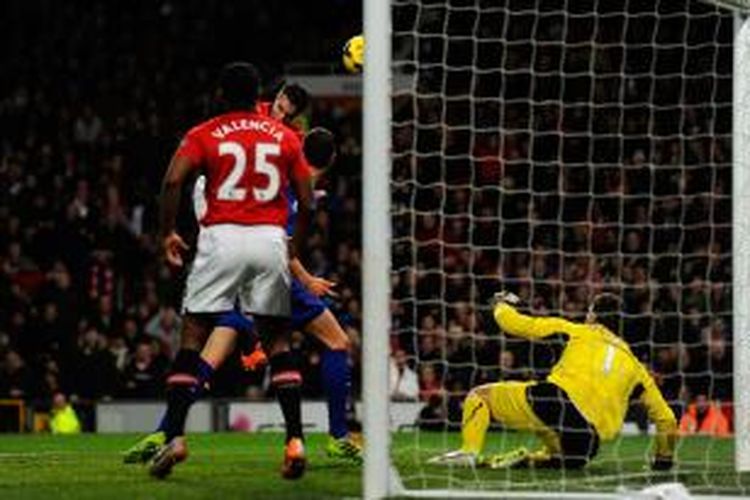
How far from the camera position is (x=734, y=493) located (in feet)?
30.3

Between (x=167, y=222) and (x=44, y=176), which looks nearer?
(x=167, y=222)

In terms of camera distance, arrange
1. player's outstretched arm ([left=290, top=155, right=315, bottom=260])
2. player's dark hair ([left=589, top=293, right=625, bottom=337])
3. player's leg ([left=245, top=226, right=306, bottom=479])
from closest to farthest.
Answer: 1. player's leg ([left=245, top=226, right=306, bottom=479])
2. player's outstretched arm ([left=290, top=155, right=315, bottom=260])
3. player's dark hair ([left=589, top=293, right=625, bottom=337])

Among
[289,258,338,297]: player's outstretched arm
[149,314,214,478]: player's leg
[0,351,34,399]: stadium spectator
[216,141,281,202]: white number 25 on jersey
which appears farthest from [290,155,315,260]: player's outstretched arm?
[0,351,34,399]: stadium spectator

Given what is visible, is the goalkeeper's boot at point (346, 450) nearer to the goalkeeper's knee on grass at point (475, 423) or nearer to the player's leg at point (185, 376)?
the goalkeeper's knee on grass at point (475, 423)

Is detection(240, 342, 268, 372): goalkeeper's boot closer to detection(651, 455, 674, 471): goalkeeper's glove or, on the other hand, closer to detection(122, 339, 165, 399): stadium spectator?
detection(651, 455, 674, 471): goalkeeper's glove

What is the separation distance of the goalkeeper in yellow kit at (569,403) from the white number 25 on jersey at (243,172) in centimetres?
175


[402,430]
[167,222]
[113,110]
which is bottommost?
[402,430]

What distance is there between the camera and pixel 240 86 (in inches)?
366

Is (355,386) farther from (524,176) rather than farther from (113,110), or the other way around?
(113,110)

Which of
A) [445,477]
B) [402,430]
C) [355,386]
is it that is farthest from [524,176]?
[445,477]

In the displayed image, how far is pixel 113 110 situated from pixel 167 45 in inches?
90.2

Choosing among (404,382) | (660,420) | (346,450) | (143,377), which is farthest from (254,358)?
(143,377)

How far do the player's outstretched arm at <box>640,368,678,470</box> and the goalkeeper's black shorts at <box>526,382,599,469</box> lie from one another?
0.33 m

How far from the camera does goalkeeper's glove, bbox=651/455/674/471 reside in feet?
34.4
